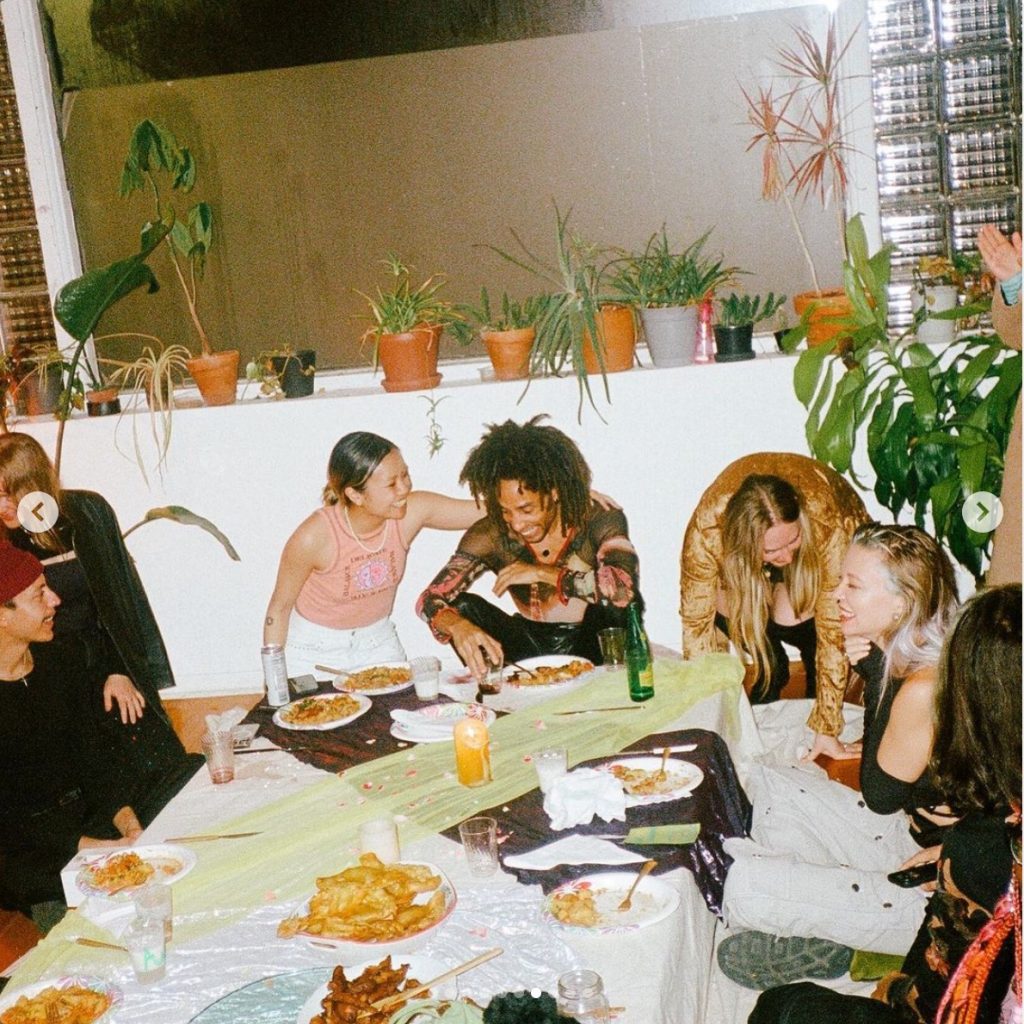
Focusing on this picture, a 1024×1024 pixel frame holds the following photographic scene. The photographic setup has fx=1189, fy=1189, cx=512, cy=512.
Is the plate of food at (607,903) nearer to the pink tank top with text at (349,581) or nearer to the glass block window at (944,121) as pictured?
the pink tank top with text at (349,581)

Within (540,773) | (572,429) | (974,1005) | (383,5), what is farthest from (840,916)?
(383,5)

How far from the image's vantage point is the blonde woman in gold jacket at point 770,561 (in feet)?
11.7

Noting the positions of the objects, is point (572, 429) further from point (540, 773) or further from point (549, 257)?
point (540, 773)

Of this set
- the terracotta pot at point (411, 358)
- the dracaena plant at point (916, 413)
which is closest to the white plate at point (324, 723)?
the terracotta pot at point (411, 358)

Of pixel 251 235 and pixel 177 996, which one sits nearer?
pixel 177 996

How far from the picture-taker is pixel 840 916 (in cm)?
229

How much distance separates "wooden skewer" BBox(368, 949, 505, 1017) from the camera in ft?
5.19

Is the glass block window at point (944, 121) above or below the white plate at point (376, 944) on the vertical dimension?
above

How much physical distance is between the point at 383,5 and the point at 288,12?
0.31 meters

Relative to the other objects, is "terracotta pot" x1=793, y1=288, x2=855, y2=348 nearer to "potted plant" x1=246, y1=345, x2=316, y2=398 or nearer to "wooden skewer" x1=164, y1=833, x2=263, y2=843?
"potted plant" x1=246, y1=345, x2=316, y2=398

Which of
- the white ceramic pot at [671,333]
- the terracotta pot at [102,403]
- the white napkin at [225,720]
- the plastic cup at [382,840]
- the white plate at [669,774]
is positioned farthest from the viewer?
the terracotta pot at [102,403]

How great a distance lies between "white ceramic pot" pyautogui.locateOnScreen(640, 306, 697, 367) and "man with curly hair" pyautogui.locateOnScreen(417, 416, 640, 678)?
41 cm

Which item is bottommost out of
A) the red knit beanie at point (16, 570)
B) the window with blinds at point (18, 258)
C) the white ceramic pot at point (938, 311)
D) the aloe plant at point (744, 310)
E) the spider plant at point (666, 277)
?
the red knit beanie at point (16, 570)

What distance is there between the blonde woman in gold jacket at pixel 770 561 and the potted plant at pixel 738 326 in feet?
1.10
